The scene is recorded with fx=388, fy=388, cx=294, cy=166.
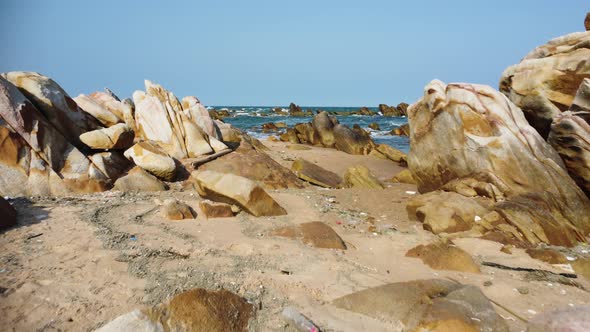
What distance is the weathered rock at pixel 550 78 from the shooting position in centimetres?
826

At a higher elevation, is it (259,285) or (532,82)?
(532,82)

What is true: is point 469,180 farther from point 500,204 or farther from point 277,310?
point 277,310

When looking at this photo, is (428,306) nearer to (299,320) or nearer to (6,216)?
(299,320)

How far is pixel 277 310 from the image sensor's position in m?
3.78

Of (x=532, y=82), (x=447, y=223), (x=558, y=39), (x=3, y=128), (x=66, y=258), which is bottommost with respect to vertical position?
(x=447, y=223)

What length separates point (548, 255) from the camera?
5555 millimetres

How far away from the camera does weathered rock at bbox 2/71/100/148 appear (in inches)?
360

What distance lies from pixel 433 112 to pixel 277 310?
6.71m

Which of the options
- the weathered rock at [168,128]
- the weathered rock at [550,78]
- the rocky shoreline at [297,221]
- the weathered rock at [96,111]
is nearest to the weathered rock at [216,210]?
the rocky shoreline at [297,221]

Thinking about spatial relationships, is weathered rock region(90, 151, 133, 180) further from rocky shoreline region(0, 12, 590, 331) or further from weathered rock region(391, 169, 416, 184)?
weathered rock region(391, 169, 416, 184)

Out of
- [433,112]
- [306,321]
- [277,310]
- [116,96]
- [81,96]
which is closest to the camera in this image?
[306,321]

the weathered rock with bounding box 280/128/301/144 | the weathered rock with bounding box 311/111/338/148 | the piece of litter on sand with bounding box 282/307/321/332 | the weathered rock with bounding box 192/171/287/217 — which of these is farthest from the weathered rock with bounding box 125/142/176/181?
the weathered rock with bounding box 280/128/301/144

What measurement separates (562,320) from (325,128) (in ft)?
64.5

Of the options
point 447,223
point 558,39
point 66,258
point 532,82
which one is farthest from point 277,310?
point 558,39
